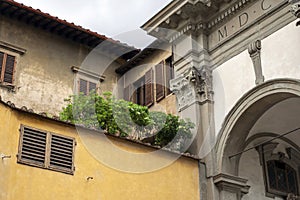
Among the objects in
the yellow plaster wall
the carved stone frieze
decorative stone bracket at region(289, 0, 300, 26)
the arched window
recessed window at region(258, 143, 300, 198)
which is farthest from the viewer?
the arched window

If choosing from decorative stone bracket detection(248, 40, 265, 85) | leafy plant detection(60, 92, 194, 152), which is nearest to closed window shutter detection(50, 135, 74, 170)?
leafy plant detection(60, 92, 194, 152)

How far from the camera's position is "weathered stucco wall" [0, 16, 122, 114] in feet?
50.8

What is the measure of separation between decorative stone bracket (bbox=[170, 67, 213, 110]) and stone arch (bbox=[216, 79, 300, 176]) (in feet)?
3.24

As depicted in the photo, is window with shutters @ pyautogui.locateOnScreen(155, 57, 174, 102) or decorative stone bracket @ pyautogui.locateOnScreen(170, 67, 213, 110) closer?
decorative stone bracket @ pyautogui.locateOnScreen(170, 67, 213, 110)

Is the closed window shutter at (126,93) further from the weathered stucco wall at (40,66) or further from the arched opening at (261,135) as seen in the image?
the arched opening at (261,135)

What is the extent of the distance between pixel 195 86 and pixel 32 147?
4939 mm

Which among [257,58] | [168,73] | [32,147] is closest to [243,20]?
[257,58]

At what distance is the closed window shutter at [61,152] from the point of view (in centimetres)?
1068

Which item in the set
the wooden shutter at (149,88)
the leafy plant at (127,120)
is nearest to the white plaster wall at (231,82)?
the leafy plant at (127,120)

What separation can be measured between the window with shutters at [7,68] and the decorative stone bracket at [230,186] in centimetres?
605

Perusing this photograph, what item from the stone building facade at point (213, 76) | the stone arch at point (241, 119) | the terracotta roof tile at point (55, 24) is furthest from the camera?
the terracotta roof tile at point (55, 24)

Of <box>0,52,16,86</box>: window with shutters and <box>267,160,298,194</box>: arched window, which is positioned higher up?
<box>0,52,16,86</box>: window with shutters

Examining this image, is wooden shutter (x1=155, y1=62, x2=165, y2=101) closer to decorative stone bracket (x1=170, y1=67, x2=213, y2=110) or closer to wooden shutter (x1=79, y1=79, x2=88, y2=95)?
decorative stone bracket (x1=170, y1=67, x2=213, y2=110)

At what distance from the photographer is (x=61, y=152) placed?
10836mm
